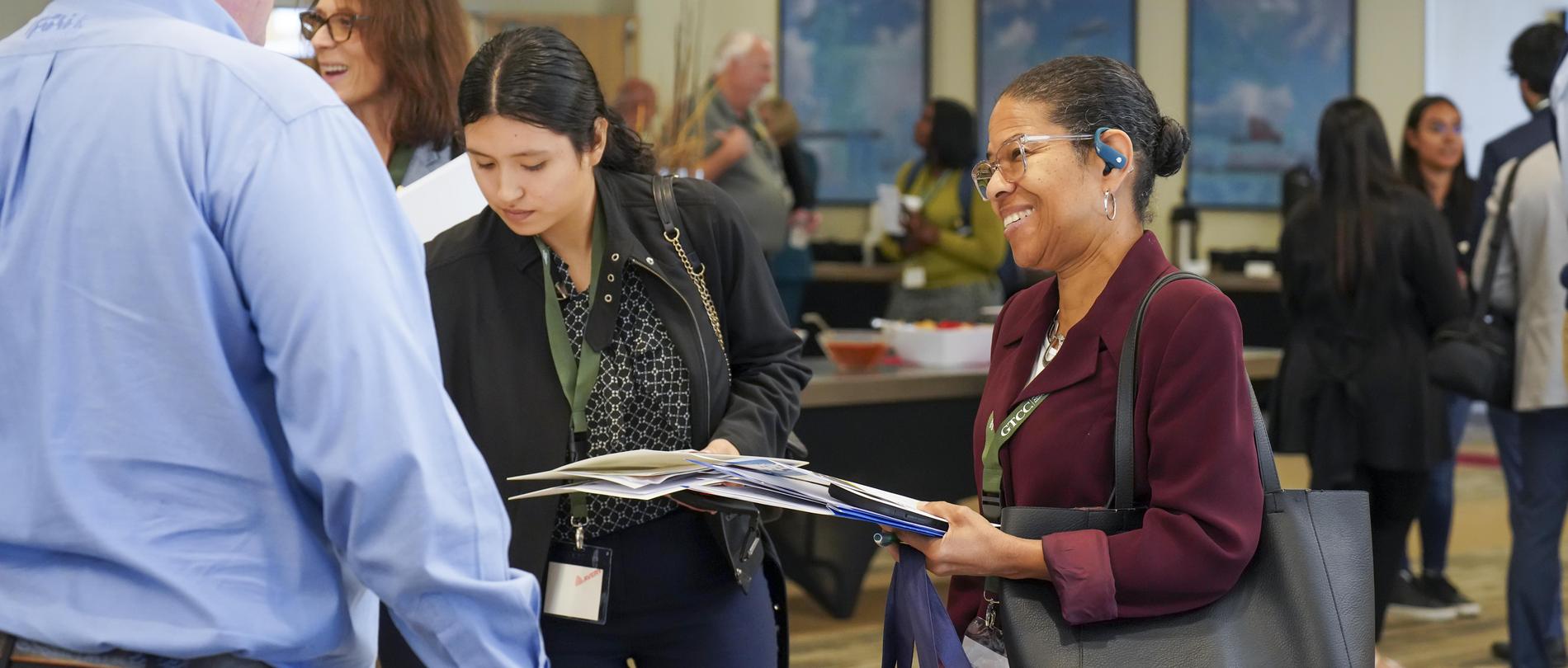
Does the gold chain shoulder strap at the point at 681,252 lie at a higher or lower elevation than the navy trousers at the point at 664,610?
higher

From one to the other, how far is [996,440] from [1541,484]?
2666mm

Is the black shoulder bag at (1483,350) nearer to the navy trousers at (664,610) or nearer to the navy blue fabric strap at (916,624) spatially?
the navy trousers at (664,610)

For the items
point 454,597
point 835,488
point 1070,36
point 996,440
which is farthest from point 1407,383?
point 1070,36

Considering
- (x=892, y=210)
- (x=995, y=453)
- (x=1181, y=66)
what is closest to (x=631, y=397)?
(x=995, y=453)

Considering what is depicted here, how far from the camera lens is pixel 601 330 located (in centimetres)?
190

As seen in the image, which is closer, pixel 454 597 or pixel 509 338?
pixel 454 597

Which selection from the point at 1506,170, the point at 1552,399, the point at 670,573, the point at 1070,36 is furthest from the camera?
the point at 1070,36

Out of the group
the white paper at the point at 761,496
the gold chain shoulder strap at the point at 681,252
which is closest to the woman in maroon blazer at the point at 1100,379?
the white paper at the point at 761,496

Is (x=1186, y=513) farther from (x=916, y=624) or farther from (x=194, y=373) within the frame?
(x=194, y=373)

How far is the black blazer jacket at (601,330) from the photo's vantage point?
6.22 ft

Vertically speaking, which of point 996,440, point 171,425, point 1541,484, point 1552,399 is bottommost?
point 1541,484

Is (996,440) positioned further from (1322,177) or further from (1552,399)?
(1322,177)

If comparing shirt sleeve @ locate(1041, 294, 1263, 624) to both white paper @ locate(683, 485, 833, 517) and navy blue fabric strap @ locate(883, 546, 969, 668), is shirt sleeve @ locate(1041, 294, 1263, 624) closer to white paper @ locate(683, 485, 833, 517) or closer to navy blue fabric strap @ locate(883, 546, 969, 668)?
navy blue fabric strap @ locate(883, 546, 969, 668)

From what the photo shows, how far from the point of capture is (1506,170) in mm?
3816
